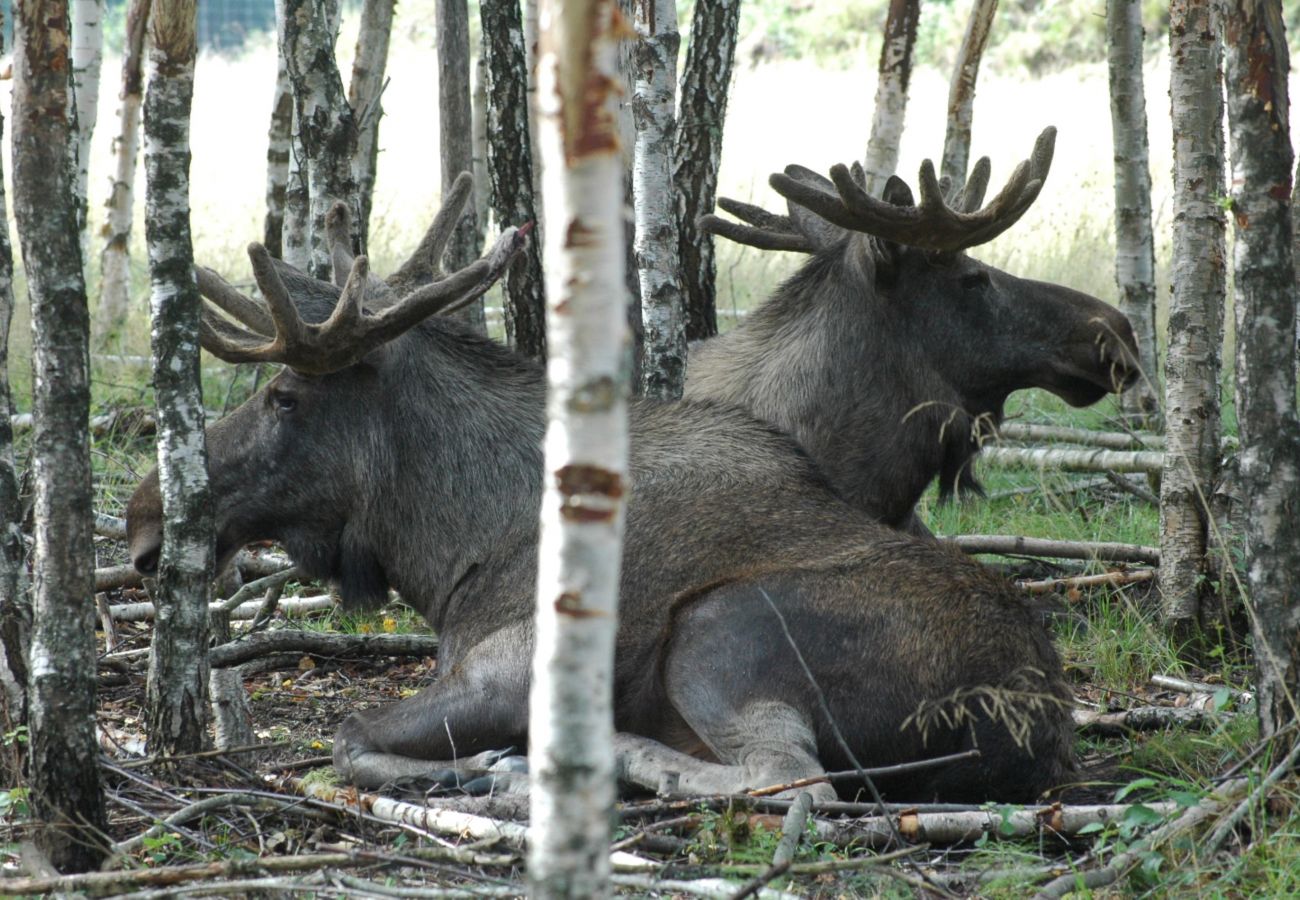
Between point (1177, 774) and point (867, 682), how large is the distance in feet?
3.33

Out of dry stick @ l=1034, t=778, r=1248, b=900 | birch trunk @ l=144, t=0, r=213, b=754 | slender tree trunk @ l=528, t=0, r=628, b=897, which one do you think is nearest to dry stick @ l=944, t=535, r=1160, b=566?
dry stick @ l=1034, t=778, r=1248, b=900

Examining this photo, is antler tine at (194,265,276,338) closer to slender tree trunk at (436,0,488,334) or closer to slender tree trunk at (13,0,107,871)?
slender tree trunk at (13,0,107,871)

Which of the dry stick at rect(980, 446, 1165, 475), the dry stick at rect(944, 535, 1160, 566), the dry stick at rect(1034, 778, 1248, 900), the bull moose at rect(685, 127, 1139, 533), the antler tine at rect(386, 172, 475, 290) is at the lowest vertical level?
the dry stick at rect(1034, 778, 1248, 900)

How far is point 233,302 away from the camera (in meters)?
5.14

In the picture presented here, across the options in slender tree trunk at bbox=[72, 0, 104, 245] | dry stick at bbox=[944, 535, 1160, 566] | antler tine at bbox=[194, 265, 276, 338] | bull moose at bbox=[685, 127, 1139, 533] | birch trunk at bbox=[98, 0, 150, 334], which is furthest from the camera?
birch trunk at bbox=[98, 0, 150, 334]

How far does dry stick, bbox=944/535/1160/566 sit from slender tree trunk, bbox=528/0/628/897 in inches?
181

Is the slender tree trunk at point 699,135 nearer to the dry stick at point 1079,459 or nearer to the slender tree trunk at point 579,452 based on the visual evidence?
the dry stick at point 1079,459

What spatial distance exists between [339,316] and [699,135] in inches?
138

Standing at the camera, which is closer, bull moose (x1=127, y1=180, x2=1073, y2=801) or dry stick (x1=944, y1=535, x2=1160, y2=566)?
bull moose (x1=127, y1=180, x2=1073, y2=801)

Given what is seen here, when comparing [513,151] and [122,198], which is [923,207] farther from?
[122,198]

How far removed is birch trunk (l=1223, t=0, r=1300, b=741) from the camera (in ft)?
12.4

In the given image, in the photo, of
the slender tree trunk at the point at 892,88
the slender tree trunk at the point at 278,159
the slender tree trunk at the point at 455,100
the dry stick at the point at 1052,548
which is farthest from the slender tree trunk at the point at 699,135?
the slender tree trunk at the point at 278,159

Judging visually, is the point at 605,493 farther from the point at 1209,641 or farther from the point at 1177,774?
the point at 1209,641

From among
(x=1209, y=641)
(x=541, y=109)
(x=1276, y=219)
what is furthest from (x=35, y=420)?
(x=1209, y=641)
